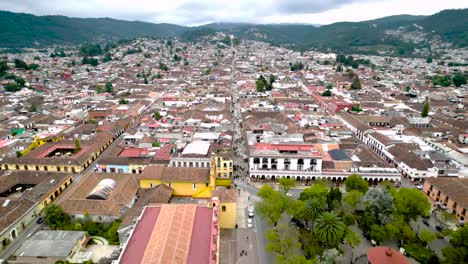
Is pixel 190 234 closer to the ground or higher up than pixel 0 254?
higher up

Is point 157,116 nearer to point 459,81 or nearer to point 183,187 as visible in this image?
point 183,187

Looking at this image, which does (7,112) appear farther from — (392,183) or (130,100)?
(392,183)

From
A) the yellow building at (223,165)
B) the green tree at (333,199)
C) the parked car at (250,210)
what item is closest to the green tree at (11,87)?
the yellow building at (223,165)

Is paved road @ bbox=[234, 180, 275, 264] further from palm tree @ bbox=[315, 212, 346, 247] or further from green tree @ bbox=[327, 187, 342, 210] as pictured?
green tree @ bbox=[327, 187, 342, 210]

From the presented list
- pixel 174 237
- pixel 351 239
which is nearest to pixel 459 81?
pixel 351 239

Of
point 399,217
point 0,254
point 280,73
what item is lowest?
point 0,254

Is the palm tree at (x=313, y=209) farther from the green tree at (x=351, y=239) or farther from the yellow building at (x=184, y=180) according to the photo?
the yellow building at (x=184, y=180)

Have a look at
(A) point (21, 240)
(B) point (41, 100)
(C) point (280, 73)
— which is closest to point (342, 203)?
(A) point (21, 240)
